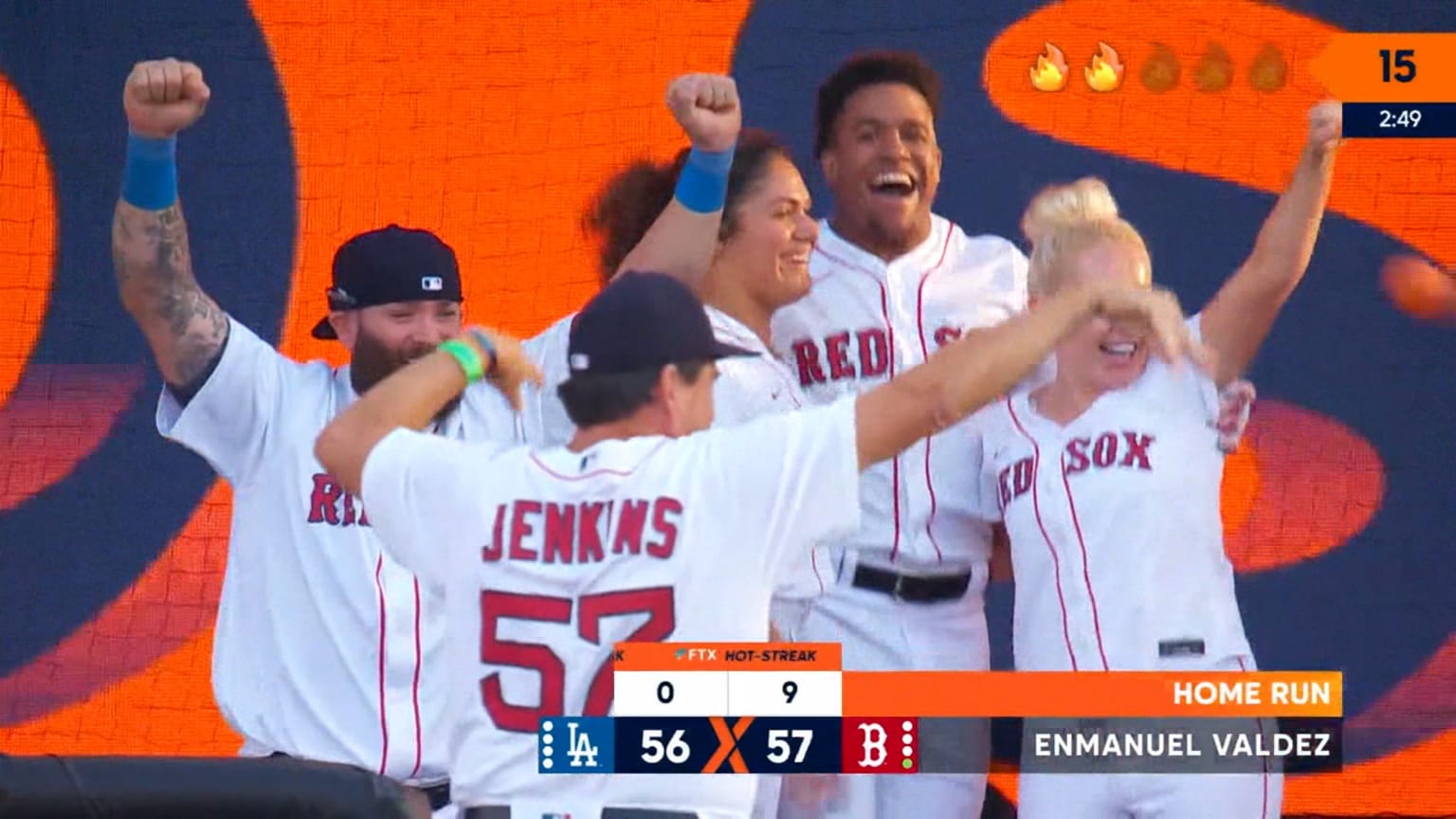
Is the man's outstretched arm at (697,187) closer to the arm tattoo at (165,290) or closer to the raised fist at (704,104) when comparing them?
the raised fist at (704,104)

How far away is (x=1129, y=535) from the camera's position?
3.46 metres

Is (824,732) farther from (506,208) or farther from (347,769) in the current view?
(506,208)

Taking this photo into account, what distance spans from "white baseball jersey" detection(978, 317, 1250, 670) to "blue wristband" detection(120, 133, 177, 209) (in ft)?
4.58

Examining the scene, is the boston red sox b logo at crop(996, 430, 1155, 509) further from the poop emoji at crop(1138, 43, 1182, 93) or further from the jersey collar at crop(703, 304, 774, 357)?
the poop emoji at crop(1138, 43, 1182, 93)

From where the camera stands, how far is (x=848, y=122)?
4.04 meters

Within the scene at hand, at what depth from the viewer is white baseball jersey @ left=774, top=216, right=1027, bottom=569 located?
12.4ft

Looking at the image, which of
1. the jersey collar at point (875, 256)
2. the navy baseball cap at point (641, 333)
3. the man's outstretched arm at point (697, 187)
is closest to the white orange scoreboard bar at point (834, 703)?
the navy baseball cap at point (641, 333)

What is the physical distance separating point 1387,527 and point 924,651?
47.8 inches

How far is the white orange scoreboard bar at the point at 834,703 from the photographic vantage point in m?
2.92

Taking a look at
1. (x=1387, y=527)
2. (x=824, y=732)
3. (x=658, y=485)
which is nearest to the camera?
(x=658, y=485)

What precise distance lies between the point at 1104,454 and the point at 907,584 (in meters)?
0.44

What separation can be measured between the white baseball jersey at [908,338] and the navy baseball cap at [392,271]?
2.26 feet

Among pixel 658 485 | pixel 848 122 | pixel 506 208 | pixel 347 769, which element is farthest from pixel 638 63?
pixel 347 769

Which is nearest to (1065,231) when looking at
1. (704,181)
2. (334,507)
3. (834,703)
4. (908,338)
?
(908,338)
